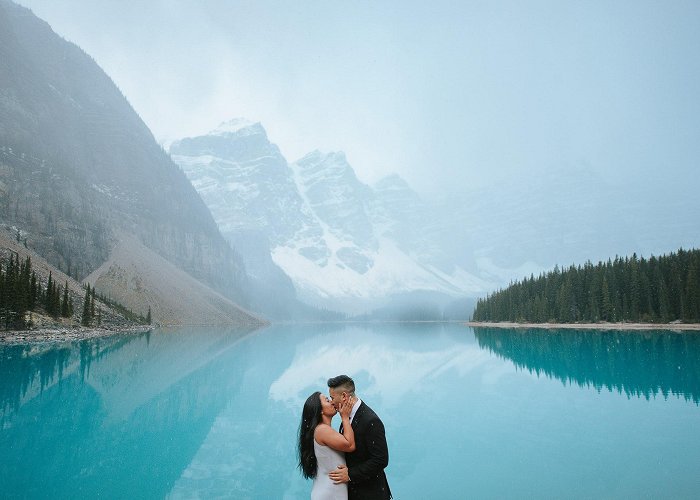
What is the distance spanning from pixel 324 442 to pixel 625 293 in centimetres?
→ 9608

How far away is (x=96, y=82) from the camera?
191750 mm

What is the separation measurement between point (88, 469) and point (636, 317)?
298ft

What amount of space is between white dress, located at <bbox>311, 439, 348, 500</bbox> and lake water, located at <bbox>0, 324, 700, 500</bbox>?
579cm

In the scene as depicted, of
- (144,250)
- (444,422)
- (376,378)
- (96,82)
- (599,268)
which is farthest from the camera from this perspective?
(96,82)

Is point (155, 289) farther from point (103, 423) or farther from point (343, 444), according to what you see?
point (343, 444)

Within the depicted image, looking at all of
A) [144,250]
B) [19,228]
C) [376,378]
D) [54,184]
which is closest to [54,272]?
[19,228]

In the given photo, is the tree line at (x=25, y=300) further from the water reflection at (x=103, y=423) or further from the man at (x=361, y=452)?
the man at (x=361, y=452)

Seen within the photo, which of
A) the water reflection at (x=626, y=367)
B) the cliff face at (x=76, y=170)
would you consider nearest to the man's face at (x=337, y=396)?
the water reflection at (x=626, y=367)

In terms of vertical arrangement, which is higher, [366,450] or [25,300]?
[25,300]

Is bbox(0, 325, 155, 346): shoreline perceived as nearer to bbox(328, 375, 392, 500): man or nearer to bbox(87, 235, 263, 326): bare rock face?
bbox(87, 235, 263, 326): bare rock face

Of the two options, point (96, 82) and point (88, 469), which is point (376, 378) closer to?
point (88, 469)

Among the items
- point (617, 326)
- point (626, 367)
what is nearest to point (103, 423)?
point (626, 367)

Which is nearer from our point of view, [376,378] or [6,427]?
[6,427]

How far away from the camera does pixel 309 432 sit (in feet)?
18.9
